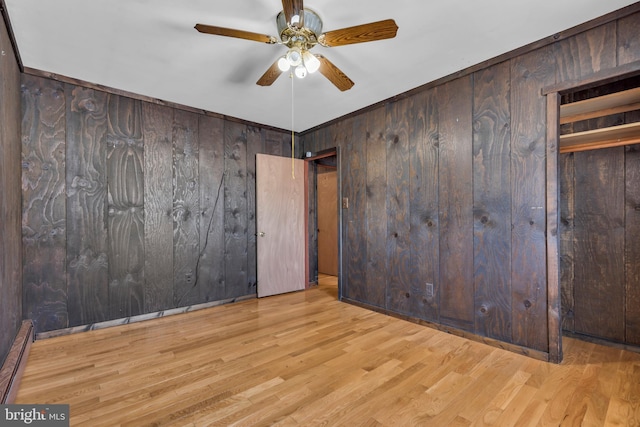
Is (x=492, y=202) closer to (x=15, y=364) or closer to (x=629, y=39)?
(x=629, y=39)

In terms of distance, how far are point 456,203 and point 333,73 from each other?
5.41ft

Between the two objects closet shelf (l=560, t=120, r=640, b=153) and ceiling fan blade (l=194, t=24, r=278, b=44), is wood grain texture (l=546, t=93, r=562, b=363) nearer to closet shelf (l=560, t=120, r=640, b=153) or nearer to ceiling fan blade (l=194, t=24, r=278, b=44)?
closet shelf (l=560, t=120, r=640, b=153)

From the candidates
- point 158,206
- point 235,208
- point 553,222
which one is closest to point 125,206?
point 158,206

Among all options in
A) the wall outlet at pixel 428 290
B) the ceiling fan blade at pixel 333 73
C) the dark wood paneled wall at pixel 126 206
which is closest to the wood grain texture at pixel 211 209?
the dark wood paneled wall at pixel 126 206

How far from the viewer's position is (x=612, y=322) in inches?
97.0

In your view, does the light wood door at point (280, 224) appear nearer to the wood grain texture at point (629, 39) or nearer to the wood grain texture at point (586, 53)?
the wood grain texture at point (586, 53)

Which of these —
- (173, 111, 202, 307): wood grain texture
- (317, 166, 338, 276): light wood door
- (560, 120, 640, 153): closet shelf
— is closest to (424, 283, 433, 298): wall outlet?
(560, 120, 640, 153): closet shelf

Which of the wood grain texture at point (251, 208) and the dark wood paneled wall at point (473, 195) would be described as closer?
the dark wood paneled wall at point (473, 195)

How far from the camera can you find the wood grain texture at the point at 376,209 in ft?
11.1

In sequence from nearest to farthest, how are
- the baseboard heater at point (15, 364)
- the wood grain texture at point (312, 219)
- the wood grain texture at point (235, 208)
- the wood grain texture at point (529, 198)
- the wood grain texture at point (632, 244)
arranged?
the baseboard heater at point (15, 364), the wood grain texture at point (529, 198), the wood grain texture at point (632, 244), the wood grain texture at point (235, 208), the wood grain texture at point (312, 219)

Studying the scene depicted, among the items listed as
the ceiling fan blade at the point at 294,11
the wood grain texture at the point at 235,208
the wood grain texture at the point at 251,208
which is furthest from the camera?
the wood grain texture at the point at 251,208

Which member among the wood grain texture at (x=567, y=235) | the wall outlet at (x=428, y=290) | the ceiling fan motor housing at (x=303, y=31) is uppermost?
the ceiling fan motor housing at (x=303, y=31)

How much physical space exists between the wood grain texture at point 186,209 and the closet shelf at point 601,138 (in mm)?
3808

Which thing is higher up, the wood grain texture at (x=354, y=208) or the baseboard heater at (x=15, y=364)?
the wood grain texture at (x=354, y=208)
